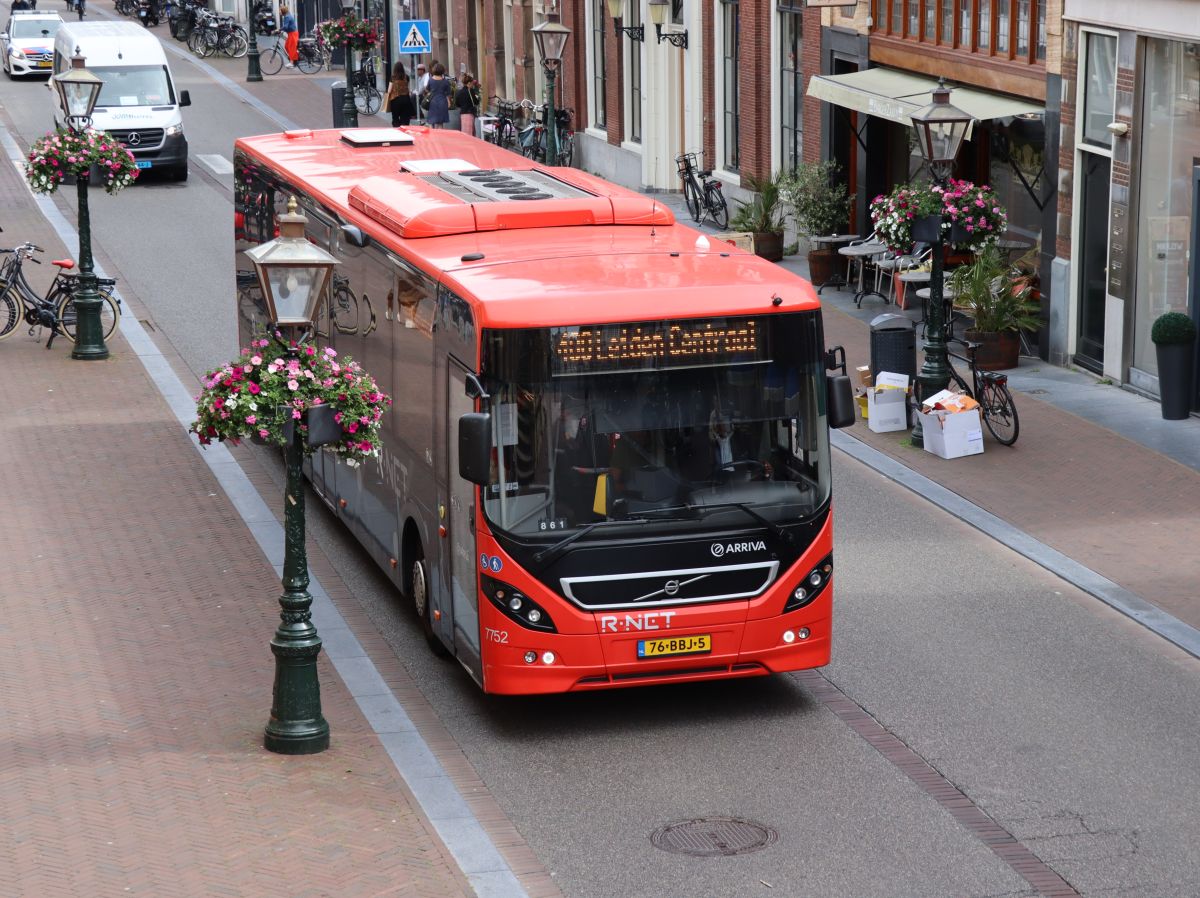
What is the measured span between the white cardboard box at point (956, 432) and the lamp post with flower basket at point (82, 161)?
9.80m

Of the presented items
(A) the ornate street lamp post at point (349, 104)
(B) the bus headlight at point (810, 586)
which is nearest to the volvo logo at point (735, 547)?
(B) the bus headlight at point (810, 586)

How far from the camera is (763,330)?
415 inches

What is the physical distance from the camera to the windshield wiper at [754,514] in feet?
34.8

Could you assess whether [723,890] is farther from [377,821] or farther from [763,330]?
[763,330]

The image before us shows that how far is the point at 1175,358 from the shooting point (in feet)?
59.2

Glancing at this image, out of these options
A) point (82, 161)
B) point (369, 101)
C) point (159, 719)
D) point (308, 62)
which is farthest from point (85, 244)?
point (308, 62)

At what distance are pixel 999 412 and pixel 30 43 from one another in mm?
43136

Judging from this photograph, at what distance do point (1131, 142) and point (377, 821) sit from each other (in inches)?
498

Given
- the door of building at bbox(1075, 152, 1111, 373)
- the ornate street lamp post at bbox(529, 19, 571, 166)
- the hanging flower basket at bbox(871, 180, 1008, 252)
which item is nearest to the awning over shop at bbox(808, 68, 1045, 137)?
the door of building at bbox(1075, 152, 1111, 373)

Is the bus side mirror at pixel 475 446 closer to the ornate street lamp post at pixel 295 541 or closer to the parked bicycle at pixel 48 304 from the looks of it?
the ornate street lamp post at pixel 295 541

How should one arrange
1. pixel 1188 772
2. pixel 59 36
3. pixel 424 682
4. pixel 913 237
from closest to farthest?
pixel 1188 772
pixel 424 682
pixel 913 237
pixel 59 36

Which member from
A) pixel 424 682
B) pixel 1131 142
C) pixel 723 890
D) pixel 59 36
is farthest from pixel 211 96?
pixel 723 890

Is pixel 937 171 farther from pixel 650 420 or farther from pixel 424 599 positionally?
pixel 650 420

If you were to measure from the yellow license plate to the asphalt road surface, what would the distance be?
1.88 ft
